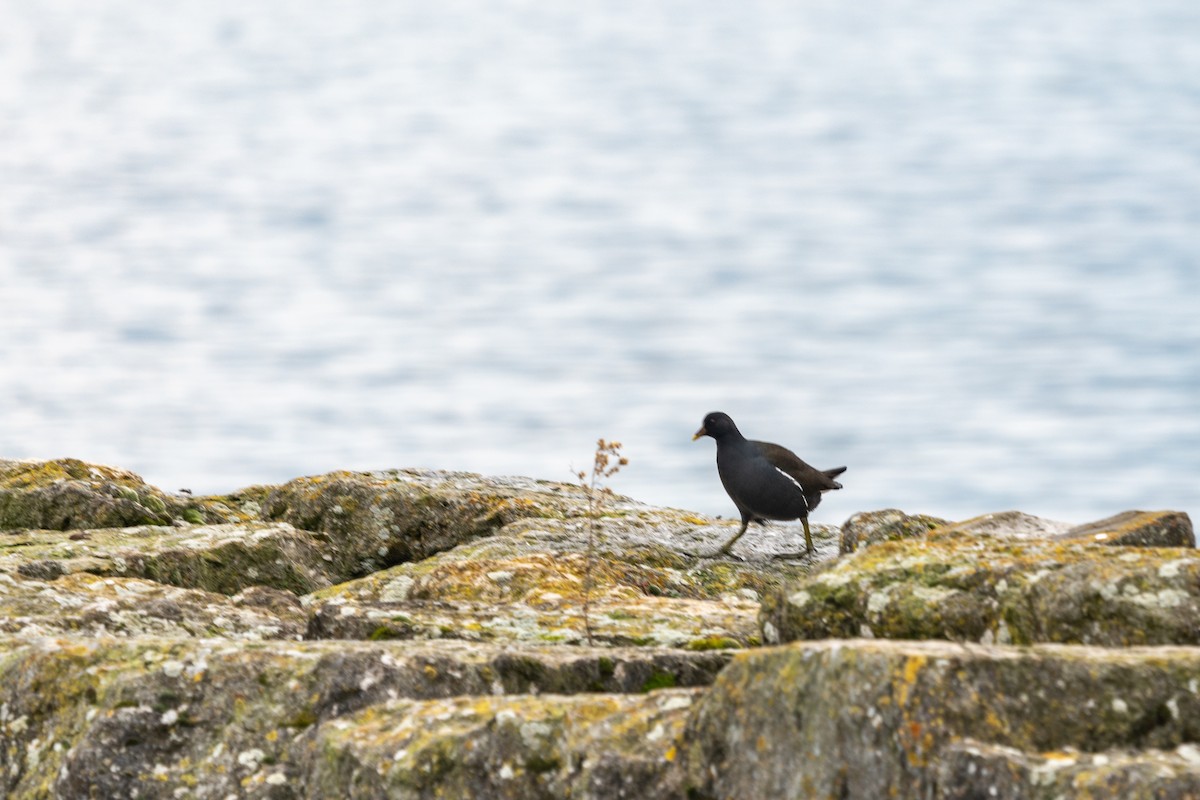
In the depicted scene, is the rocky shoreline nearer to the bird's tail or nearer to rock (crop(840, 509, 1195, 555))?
rock (crop(840, 509, 1195, 555))

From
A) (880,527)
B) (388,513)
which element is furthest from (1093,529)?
(388,513)

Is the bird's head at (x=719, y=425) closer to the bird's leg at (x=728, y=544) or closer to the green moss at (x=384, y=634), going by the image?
the bird's leg at (x=728, y=544)

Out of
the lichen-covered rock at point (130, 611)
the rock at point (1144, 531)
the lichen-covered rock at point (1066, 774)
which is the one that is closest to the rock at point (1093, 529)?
the rock at point (1144, 531)

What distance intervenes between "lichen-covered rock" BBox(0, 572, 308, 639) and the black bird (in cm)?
714

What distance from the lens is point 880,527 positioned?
39.3 feet

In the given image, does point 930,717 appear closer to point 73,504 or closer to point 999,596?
point 999,596

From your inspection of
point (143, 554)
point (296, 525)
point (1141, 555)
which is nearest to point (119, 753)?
point (143, 554)

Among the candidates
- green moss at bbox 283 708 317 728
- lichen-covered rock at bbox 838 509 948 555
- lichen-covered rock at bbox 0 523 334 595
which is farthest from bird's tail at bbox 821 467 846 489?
green moss at bbox 283 708 317 728

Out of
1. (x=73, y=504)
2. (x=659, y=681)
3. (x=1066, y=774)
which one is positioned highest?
(x=73, y=504)

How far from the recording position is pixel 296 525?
1399 cm

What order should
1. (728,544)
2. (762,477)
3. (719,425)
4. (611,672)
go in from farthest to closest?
(719,425)
(762,477)
(728,544)
(611,672)

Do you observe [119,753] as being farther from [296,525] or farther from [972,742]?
[296,525]

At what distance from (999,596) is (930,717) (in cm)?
208

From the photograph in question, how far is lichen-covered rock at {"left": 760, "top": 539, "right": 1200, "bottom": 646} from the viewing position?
22.1 feet
